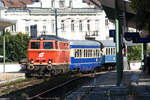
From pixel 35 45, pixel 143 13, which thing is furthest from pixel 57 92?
pixel 35 45

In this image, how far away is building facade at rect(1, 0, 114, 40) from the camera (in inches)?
3243

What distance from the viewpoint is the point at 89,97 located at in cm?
1878

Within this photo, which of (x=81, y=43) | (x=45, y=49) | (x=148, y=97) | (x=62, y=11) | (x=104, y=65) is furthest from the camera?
(x=62, y=11)

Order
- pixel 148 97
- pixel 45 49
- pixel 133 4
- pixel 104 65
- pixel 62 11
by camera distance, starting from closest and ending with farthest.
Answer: pixel 133 4 < pixel 148 97 < pixel 45 49 < pixel 104 65 < pixel 62 11

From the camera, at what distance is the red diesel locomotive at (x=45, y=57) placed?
110 ft

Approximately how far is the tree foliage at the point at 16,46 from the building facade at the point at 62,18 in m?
4.31

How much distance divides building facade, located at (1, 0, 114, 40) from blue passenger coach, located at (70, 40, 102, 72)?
1562 inches

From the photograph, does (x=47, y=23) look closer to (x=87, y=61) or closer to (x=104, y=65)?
(x=104, y=65)

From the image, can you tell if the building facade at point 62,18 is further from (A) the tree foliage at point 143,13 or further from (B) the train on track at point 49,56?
(A) the tree foliage at point 143,13

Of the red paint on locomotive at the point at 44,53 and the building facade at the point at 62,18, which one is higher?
the building facade at the point at 62,18

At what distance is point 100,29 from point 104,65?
39.0 m

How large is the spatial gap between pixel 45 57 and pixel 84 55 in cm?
677

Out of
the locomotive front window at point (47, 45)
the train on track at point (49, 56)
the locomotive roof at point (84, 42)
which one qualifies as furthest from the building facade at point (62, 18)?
the locomotive front window at point (47, 45)

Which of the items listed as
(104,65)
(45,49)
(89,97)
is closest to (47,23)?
(104,65)
